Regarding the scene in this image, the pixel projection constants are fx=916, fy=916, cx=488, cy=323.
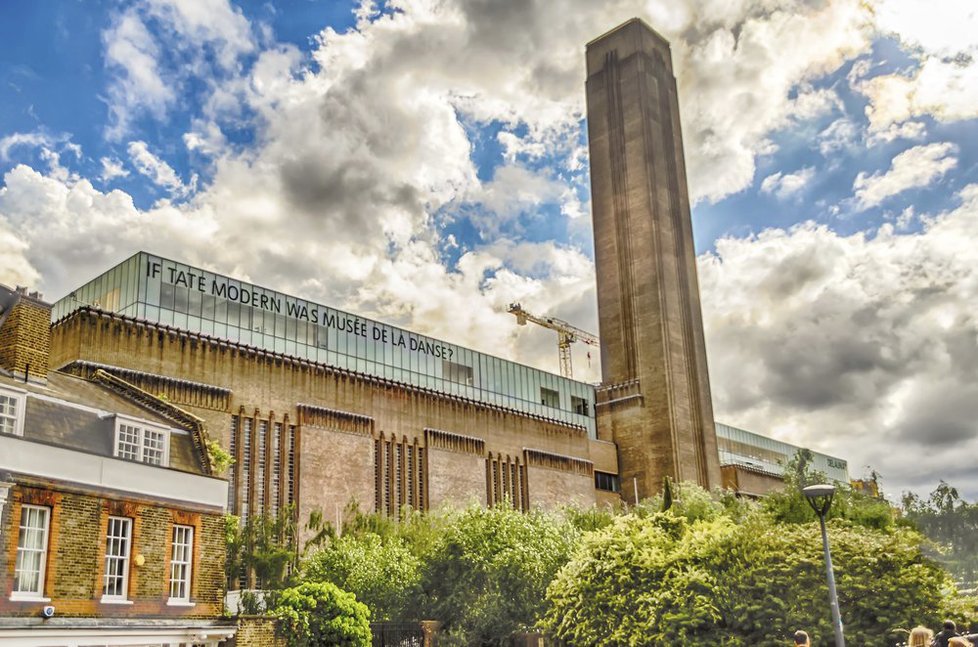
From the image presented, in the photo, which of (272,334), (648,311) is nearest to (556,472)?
(648,311)

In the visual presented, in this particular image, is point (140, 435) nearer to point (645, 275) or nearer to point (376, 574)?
point (376, 574)

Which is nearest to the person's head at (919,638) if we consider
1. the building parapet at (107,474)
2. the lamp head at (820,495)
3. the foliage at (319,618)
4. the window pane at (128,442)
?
the lamp head at (820,495)

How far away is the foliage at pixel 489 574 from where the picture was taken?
3550 cm

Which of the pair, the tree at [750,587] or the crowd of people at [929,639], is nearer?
the crowd of people at [929,639]

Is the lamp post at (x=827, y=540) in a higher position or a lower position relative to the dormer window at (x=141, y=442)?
lower

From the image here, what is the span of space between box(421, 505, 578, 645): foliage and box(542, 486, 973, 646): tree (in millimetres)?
5489

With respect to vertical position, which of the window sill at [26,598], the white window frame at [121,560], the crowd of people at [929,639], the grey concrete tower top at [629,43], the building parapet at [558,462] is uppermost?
the grey concrete tower top at [629,43]

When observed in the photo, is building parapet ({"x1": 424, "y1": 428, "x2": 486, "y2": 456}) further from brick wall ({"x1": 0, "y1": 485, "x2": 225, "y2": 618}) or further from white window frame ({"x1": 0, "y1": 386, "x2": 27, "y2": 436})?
white window frame ({"x1": 0, "y1": 386, "x2": 27, "y2": 436})

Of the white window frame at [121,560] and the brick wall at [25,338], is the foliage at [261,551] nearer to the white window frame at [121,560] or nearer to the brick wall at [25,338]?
the brick wall at [25,338]

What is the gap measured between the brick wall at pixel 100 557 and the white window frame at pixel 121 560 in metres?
0.10

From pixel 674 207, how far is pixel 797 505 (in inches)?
1973

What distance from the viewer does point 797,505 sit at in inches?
Answer: 1681

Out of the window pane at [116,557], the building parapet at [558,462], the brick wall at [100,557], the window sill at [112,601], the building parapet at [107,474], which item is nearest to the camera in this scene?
the brick wall at [100,557]

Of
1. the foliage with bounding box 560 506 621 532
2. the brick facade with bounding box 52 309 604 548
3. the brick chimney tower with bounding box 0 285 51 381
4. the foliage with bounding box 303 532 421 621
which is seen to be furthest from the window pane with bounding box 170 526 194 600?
the foliage with bounding box 560 506 621 532
